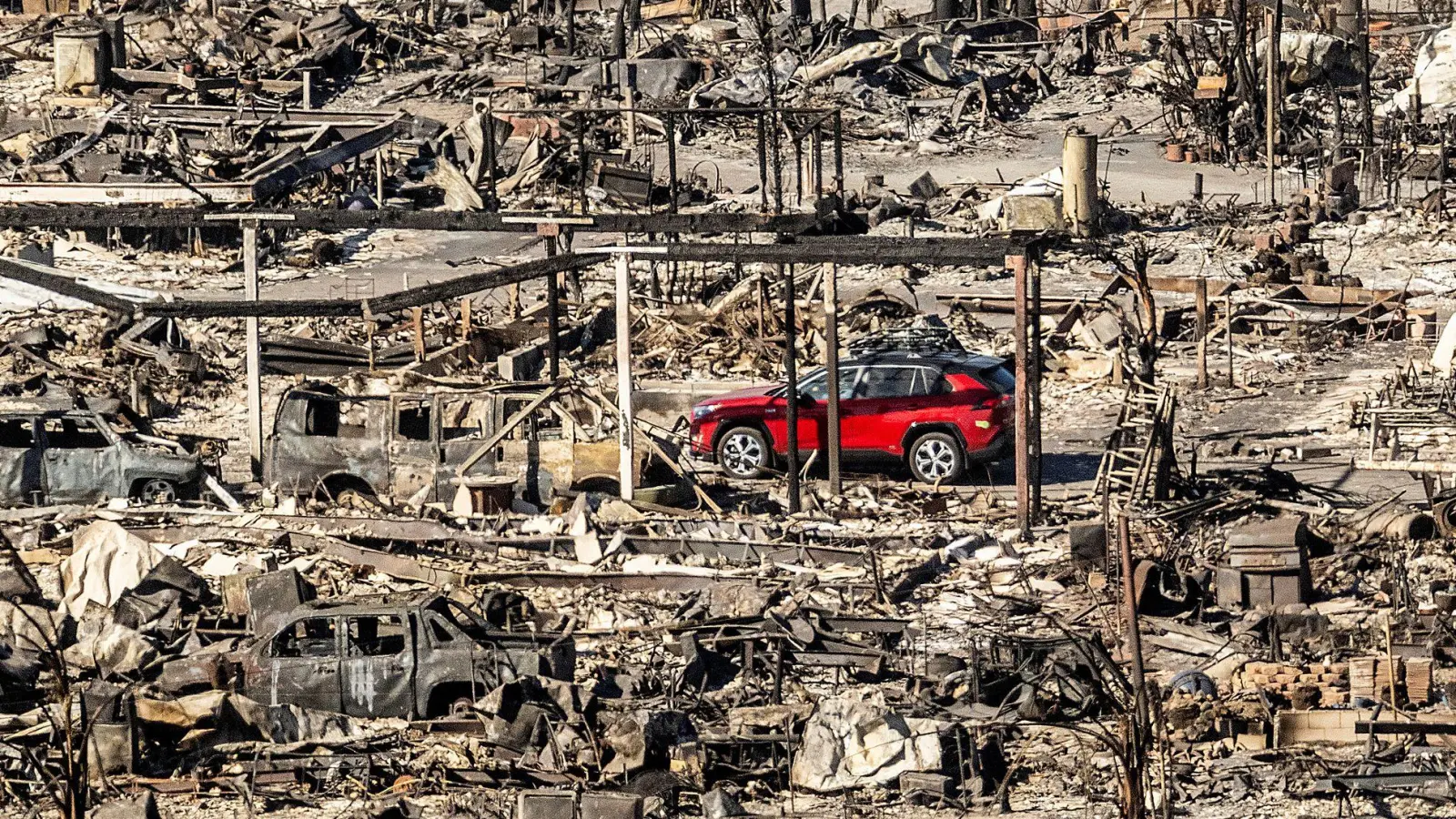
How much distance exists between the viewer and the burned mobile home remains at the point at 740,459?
677 inches

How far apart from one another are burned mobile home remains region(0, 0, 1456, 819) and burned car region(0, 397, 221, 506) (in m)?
0.05

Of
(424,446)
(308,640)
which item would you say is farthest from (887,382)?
(308,640)

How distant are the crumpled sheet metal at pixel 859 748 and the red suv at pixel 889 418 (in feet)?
27.8

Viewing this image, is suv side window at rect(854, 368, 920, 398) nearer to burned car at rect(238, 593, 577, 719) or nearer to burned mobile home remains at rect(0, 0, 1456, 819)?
burned mobile home remains at rect(0, 0, 1456, 819)

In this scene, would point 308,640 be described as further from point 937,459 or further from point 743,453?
point 937,459

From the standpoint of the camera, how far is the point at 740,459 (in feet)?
86.7

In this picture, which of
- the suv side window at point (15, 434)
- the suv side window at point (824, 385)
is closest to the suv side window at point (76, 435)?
the suv side window at point (15, 434)

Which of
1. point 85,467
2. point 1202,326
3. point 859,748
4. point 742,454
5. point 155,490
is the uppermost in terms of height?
point 1202,326

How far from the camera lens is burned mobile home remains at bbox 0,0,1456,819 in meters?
17.2

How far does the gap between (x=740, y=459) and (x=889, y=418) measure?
176 centimetres

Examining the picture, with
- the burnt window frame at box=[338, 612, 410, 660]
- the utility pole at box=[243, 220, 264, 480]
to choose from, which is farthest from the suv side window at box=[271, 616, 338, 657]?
the utility pole at box=[243, 220, 264, 480]

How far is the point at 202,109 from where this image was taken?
42156 mm

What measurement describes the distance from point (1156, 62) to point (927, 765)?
3375cm

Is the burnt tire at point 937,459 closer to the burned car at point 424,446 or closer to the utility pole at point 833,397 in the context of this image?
the utility pole at point 833,397
